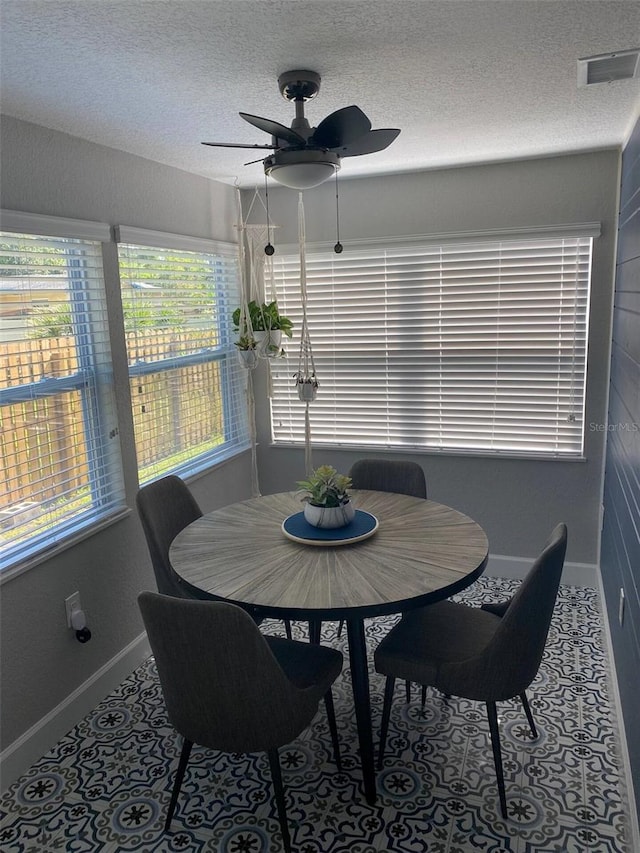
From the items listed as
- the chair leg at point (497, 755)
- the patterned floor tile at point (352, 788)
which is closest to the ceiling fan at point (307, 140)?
the chair leg at point (497, 755)

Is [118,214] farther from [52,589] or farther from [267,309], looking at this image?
[52,589]

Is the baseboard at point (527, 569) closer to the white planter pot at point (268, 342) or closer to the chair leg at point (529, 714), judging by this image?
the chair leg at point (529, 714)

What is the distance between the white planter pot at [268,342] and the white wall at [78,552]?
734 millimetres

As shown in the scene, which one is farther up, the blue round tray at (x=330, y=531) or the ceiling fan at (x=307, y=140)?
the ceiling fan at (x=307, y=140)

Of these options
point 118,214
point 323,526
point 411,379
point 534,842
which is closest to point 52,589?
point 323,526

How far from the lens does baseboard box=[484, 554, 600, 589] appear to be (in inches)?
149

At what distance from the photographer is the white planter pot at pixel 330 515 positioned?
8.34 ft

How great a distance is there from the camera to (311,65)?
1.94 meters

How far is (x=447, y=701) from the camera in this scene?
2.78m

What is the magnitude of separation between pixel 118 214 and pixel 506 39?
1.88m

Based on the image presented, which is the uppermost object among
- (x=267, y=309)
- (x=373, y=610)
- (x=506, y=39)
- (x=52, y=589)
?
(x=506, y=39)

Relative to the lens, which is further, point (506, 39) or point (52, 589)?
point (52, 589)

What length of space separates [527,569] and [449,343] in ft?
4.85

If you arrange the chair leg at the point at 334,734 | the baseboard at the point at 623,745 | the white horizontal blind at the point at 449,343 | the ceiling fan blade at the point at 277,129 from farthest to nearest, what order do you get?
the white horizontal blind at the point at 449,343, the chair leg at the point at 334,734, the baseboard at the point at 623,745, the ceiling fan blade at the point at 277,129
